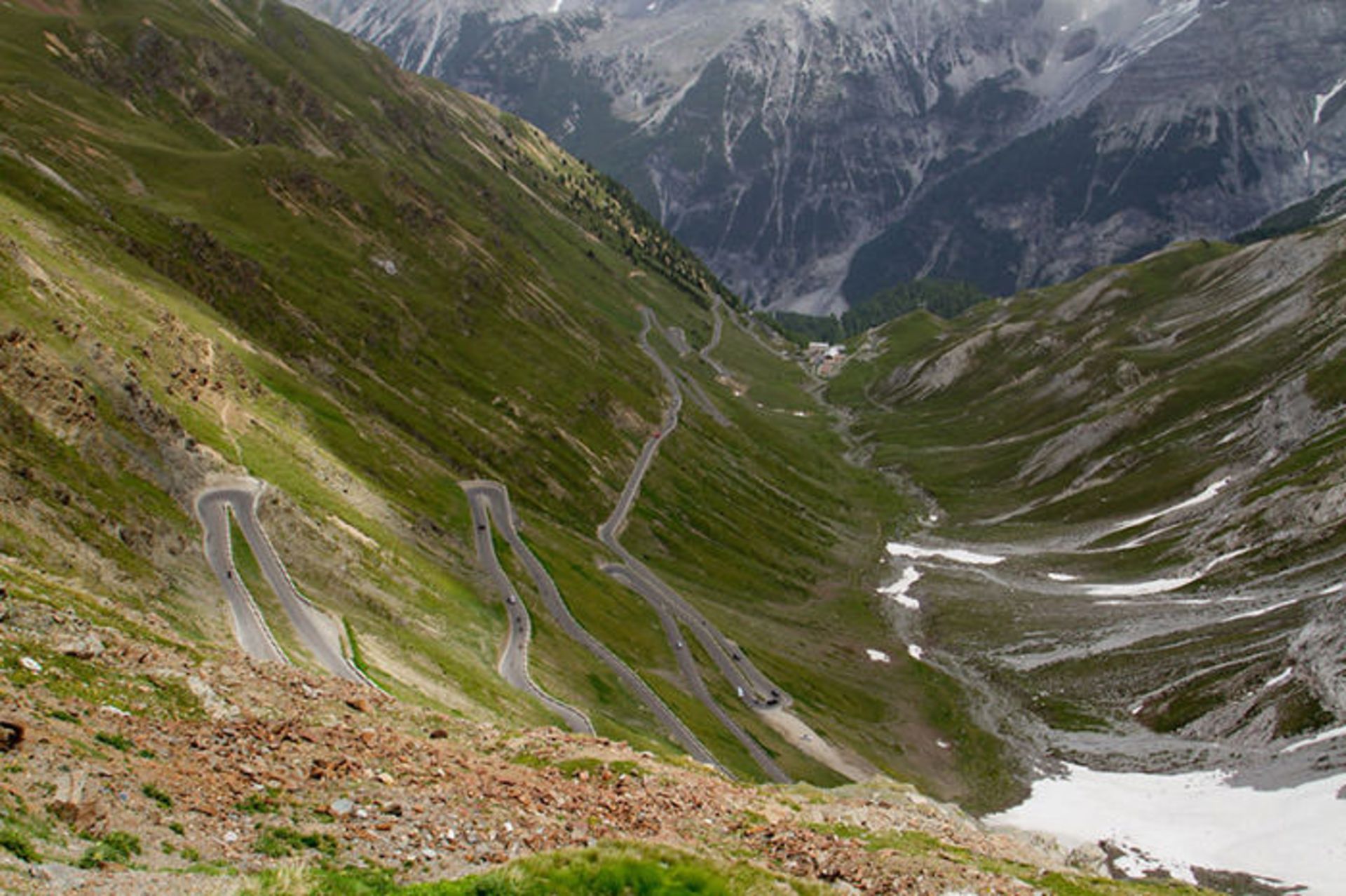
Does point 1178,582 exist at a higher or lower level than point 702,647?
higher

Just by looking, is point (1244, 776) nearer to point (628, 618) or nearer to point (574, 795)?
point (628, 618)

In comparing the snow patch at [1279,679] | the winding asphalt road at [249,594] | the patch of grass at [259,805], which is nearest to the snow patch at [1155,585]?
the snow patch at [1279,679]

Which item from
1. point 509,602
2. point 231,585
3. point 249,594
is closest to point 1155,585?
point 509,602

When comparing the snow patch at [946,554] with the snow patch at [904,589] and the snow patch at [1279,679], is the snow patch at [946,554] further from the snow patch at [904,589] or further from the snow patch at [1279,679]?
the snow patch at [1279,679]

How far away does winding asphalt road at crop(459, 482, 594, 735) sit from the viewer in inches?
2771

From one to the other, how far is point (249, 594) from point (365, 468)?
41.7m

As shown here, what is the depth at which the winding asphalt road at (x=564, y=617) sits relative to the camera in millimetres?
84688

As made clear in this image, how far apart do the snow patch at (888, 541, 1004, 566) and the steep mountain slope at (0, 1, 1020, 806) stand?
9499mm

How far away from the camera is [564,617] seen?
98312 mm

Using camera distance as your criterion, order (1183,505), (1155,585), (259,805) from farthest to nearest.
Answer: (1183,505) → (1155,585) → (259,805)

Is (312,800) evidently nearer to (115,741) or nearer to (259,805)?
(259,805)

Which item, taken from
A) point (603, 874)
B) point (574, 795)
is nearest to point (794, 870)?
point (574, 795)

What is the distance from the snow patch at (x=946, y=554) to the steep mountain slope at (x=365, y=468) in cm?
950

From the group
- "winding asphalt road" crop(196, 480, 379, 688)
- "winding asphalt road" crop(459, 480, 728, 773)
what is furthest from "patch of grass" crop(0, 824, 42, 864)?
"winding asphalt road" crop(459, 480, 728, 773)
